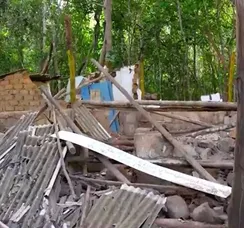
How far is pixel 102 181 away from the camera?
4824 mm

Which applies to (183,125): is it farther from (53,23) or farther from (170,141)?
(53,23)

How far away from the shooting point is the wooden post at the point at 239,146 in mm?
2002

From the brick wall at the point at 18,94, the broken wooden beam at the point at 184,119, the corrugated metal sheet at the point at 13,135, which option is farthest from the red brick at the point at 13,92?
the broken wooden beam at the point at 184,119

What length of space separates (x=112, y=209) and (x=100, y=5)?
1127 centimetres

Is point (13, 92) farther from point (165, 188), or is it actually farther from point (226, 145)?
point (165, 188)

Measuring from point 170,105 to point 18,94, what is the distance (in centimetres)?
412

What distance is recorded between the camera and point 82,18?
15.8 meters

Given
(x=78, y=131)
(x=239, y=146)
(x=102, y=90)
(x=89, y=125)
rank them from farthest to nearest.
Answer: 1. (x=102, y=90)
2. (x=89, y=125)
3. (x=78, y=131)
4. (x=239, y=146)

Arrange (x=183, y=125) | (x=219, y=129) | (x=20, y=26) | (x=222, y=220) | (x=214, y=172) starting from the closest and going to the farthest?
1. (x=222, y=220)
2. (x=214, y=172)
3. (x=219, y=129)
4. (x=183, y=125)
5. (x=20, y=26)

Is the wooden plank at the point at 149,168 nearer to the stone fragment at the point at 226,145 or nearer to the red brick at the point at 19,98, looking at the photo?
the stone fragment at the point at 226,145

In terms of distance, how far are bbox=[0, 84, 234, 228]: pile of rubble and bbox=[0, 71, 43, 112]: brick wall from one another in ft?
11.9

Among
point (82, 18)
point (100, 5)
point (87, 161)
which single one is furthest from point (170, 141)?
point (82, 18)

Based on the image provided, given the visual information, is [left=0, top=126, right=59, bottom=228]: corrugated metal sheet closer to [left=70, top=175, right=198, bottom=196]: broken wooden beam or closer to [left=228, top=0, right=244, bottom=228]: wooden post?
[left=70, top=175, right=198, bottom=196]: broken wooden beam

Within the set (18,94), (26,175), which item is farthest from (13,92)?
(26,175)
